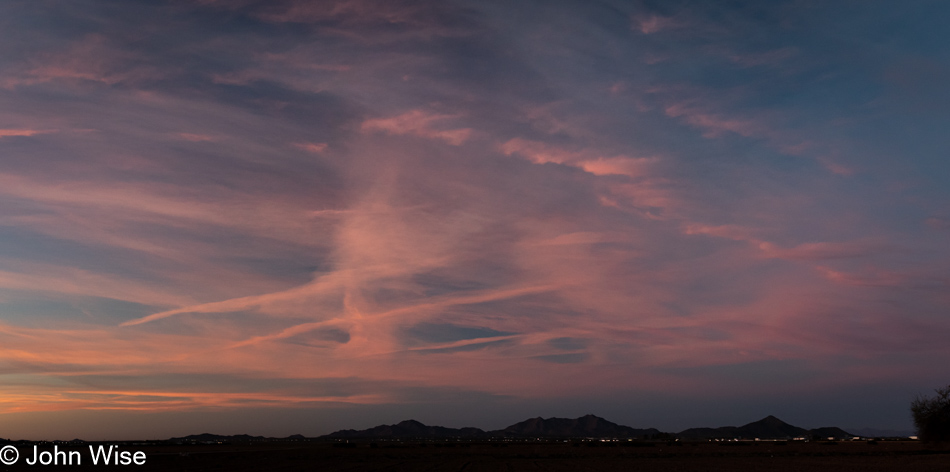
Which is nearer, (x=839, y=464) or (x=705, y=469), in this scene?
(x=705, y=469)

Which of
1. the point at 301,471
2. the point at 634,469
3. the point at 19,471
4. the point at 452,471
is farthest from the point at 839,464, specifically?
the point at 19,471

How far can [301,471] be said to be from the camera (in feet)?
221

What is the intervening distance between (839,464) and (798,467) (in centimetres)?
A: 723

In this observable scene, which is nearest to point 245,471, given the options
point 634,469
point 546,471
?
point 546,471

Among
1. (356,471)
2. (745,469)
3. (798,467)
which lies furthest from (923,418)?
(356,471)

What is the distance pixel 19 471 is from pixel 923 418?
11245 cm

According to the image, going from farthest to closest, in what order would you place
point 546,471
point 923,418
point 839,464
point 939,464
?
point 923,418 < point 839,464 < point 939,464 < point 546,471

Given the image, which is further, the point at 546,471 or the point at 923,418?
the point at 923,418

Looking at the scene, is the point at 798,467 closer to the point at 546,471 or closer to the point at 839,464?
the point at 839,464

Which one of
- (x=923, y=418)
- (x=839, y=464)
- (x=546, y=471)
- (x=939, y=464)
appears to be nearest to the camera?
(x=546, y=471)

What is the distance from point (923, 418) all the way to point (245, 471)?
91.7 metres

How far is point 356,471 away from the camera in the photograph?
64.8 m

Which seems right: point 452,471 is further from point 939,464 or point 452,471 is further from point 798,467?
point 939,464

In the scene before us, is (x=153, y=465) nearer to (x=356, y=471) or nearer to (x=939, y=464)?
(x=356, y=471)
